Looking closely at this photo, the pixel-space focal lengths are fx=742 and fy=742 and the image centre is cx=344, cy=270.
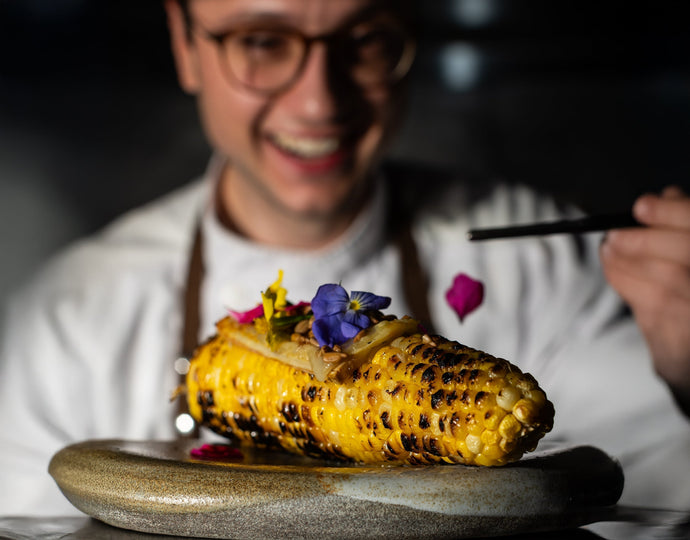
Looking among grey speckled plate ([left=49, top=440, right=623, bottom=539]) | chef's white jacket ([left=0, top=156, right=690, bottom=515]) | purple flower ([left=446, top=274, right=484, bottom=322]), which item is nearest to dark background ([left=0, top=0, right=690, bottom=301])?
chef's white jacket ([left=0, top=156, right=690, bottom=515])

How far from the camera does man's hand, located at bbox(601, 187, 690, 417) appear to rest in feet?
3.63

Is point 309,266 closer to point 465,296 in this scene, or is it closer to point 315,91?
point 315,91

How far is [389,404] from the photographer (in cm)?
61

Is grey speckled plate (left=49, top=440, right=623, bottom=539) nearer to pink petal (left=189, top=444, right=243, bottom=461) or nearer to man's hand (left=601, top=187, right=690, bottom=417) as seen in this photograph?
pink petal (left=189, top=444, right=243, bottom=461)

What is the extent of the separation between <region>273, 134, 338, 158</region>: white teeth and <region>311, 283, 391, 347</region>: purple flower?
1007 mm

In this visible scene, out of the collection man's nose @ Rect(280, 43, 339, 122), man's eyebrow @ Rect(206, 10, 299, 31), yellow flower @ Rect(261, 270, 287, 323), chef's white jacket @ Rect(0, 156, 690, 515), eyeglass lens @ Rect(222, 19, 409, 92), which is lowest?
chef's white jacket @ Rect(0, 156, 690, 515)

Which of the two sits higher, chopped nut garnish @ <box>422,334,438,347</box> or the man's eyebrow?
the man's eyebrow

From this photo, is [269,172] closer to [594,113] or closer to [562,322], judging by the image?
[562,322]

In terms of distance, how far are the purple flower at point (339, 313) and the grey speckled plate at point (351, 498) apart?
0.12 meters

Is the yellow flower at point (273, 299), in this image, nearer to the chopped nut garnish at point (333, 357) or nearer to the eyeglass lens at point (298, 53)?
the chopped nut garnish at point (333, 357)

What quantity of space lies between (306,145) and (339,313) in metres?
1.05

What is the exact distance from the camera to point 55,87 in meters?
2.39

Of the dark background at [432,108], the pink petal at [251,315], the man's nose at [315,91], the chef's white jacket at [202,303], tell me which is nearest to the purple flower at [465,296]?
the pink petal at [251,315]

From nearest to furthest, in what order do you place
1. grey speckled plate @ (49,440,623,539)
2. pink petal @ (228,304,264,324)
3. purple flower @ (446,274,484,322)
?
1. grey speckled plate @ (49,440,623,539)
2. pink petal @ (228,304,264,324)
3. purple flower @ (446,274,484,322)
